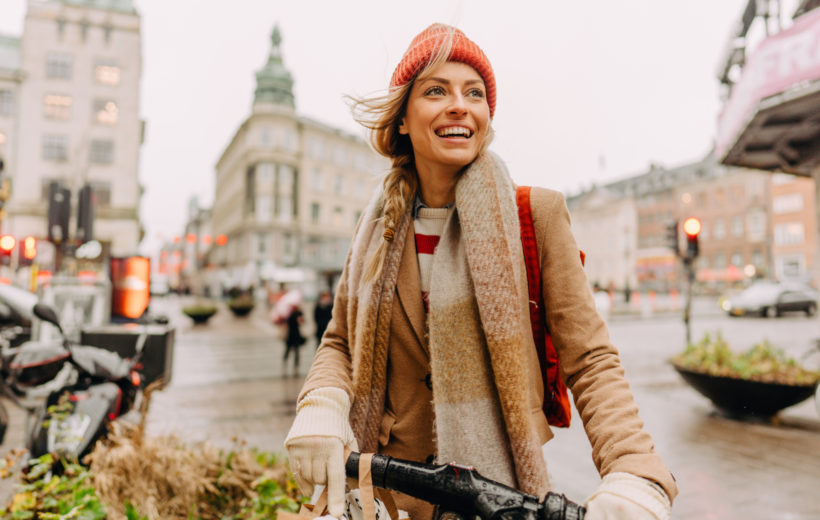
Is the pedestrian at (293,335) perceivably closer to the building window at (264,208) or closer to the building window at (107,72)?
the building window at (107,72)

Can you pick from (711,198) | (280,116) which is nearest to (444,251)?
(280,116)

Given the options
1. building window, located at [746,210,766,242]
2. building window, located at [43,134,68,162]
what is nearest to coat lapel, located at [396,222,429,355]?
building window, located at [43,134,68,162]

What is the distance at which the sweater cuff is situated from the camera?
1137 millimetres

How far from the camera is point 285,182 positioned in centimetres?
5122

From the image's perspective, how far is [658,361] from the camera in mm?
10945

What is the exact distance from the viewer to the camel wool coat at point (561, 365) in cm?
100

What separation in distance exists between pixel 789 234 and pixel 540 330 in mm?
54606

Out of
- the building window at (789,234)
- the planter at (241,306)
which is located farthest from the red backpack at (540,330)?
the building window at (789,234)

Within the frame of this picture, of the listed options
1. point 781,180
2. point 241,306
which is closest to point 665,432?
point 241,306

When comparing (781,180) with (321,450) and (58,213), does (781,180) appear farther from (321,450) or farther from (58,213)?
(321,450)

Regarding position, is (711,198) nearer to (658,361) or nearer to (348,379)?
(658,361)

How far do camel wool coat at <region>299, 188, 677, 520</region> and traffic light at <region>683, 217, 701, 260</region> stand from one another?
1048 centimetres

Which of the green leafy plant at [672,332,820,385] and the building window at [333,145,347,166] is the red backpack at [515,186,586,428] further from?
the building window at [333,145,347,166]

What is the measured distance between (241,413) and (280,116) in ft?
160
